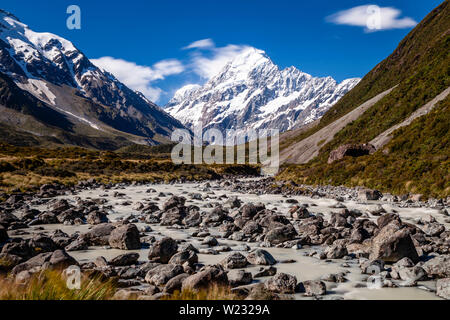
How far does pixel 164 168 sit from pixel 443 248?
6935 cm

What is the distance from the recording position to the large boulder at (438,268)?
9.22m

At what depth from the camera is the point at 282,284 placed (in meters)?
8.45

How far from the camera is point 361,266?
1027cm

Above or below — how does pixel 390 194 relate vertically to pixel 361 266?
above

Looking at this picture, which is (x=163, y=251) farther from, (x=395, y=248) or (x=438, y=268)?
(x=438, y=268)

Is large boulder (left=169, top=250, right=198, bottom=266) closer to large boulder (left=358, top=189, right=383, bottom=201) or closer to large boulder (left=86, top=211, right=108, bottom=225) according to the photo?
large boulder (left=86, top=211, right=108, bottom=225)

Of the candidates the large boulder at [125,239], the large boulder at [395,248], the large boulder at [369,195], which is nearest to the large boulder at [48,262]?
the large boulder at [125,239]

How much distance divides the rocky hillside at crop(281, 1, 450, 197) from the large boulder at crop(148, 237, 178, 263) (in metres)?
24.3

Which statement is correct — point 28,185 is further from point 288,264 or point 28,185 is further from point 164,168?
point 164,168

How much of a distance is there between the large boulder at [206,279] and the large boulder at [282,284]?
135cm

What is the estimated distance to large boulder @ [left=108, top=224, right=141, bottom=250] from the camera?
13.2 m

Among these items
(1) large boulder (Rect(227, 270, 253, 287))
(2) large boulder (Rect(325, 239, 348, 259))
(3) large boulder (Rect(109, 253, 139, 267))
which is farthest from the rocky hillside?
(3) large boulder (Rect(109, 253, 139, 267))

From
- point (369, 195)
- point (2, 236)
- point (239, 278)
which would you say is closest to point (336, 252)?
point (239, 278)
